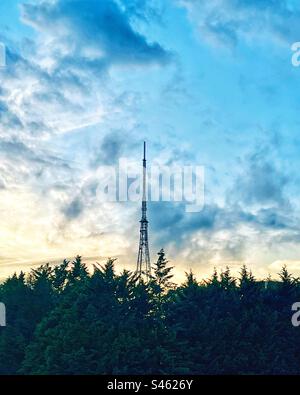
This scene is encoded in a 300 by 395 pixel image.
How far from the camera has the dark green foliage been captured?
42.1 meters

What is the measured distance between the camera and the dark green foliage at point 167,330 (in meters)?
42.1

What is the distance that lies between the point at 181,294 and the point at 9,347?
58.9ft

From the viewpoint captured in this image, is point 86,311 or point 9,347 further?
point 9,347

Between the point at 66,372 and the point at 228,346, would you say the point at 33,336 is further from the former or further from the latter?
the point at 228,346

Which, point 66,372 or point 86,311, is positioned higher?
point 86,311

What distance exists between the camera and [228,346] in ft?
147

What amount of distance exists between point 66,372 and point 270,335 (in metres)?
16.8

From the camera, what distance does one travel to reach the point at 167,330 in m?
44.5

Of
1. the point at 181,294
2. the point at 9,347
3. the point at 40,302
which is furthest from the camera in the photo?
the point at 40,302

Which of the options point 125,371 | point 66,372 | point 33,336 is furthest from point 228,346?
point 33,336

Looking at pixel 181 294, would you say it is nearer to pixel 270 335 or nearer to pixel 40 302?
pixel 270 335

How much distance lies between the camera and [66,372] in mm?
42375

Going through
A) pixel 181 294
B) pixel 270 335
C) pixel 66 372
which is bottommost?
pixel 66 372
